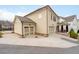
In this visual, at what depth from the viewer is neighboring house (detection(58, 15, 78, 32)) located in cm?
308

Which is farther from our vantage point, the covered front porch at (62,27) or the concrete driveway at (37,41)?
the covered front porch at (62,27)

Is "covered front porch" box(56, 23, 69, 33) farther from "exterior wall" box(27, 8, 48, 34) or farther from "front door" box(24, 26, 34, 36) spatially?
"front door" box(24, 26, 34, 36)

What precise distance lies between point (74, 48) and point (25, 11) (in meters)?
1.14

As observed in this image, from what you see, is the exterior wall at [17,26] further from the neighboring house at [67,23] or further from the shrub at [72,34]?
the shrub at [72,34]

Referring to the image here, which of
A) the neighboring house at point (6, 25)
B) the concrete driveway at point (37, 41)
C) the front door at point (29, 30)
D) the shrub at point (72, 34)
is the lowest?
the concrete driveway at point (37, 41)

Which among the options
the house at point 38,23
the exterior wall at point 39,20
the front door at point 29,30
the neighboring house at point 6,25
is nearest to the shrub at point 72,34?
the house at point 38,23

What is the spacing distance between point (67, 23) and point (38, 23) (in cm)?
55

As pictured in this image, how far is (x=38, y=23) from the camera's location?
3064 millimetres

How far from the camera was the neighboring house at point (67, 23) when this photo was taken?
10.1 feet

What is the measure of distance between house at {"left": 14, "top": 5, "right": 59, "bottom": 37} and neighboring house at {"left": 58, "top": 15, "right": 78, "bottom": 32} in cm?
10

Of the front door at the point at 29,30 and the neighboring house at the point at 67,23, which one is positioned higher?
the neighboring house at the point at 67,23

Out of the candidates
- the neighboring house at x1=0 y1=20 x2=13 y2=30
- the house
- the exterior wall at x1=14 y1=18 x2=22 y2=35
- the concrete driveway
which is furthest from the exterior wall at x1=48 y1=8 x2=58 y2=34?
the neighboring house at x1=0 y1=20 x2=13 y2=30

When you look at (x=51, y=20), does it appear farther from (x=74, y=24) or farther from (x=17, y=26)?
(x=17, y=26)

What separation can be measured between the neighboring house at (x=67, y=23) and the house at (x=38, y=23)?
0.33 feet
